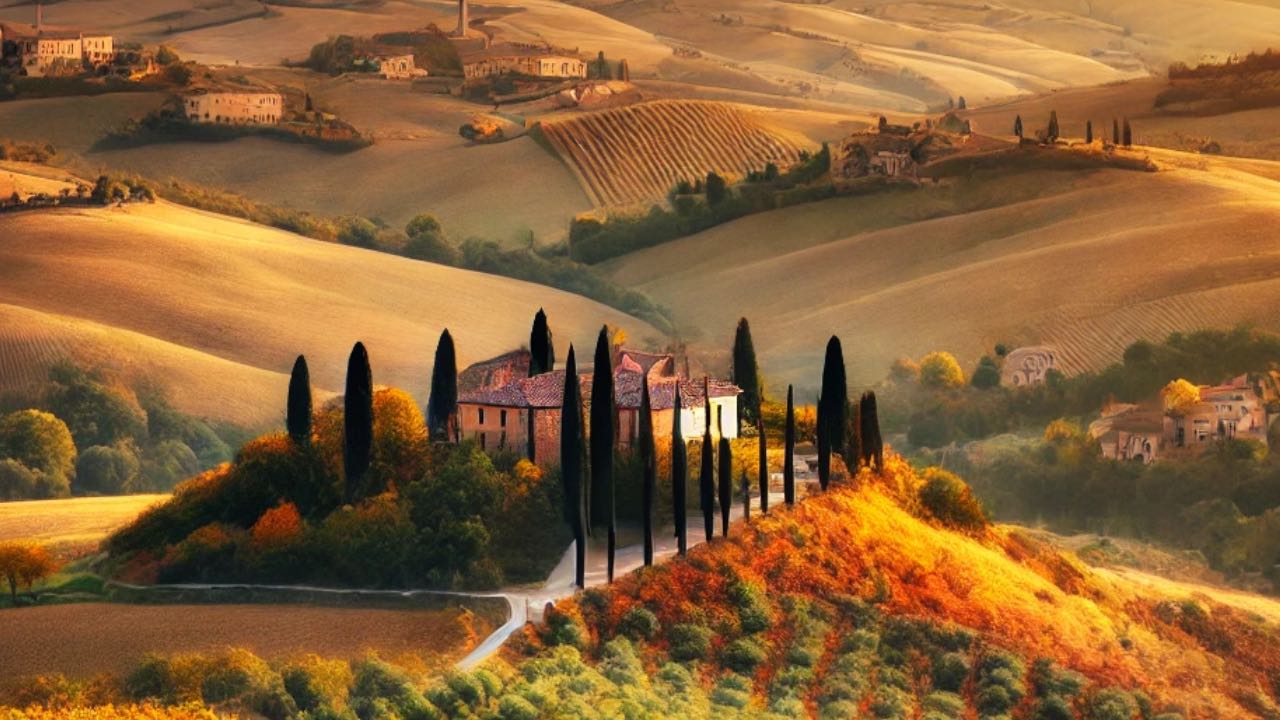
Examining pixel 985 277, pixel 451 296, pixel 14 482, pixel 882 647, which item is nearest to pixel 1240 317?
pixel 985 277

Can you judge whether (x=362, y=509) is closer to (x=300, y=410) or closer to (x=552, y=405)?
(x=300, y=410)

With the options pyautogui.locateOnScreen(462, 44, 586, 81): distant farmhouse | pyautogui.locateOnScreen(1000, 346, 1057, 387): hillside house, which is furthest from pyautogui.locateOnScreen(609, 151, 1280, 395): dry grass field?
pyautogui.locateOnScreen(462, 44, 586, 81): distant farmhouse

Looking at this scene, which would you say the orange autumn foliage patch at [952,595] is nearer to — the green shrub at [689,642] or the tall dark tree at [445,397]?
the green shrub at [689,642]

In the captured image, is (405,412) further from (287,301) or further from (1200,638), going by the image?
(287,301)

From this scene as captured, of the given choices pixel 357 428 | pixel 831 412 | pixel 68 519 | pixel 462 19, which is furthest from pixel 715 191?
pixel 357 428

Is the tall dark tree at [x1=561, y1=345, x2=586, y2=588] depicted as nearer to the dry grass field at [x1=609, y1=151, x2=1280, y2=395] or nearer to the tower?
the dry grass field at [x1=609, y1=151, x2=1280, y2=395]

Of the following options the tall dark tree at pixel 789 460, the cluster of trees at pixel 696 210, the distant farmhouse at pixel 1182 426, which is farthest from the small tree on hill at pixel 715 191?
the tall dark tree at pixel 789 460
